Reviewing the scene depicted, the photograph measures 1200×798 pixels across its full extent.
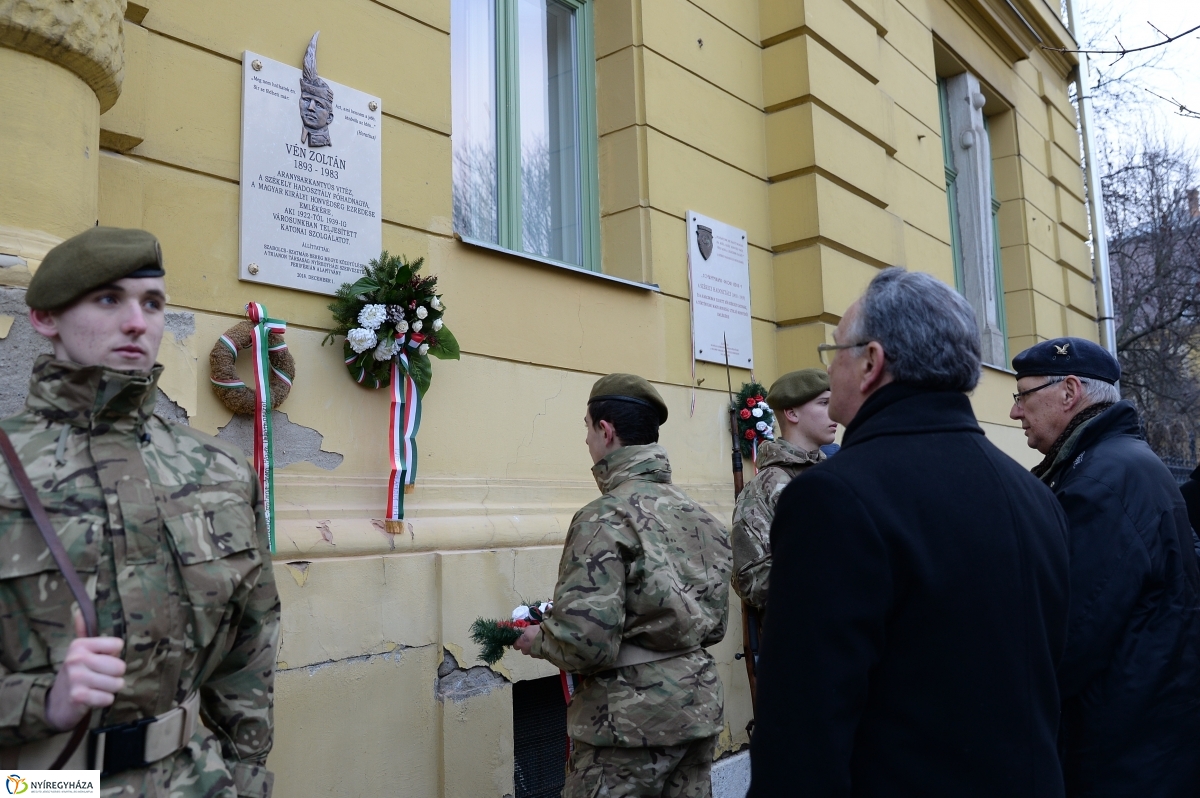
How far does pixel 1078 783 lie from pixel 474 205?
370 cm

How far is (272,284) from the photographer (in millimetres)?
3699

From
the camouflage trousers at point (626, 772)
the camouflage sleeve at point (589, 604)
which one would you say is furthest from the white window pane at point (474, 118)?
the camouflage trousers at point (626, 772)

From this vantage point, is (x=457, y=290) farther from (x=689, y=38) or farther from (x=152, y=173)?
(x=689, y=38)

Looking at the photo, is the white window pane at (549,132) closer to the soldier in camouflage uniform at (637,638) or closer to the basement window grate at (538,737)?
the basement window grate at (538,737)

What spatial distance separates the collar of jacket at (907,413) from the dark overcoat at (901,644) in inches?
2.1

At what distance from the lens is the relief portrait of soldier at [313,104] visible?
3887 millimetres

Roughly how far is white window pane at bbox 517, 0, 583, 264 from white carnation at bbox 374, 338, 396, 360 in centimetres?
162

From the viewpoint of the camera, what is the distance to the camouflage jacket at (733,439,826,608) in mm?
3957

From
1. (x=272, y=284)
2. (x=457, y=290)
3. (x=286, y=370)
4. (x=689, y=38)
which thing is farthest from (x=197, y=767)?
(x=689, y=38)

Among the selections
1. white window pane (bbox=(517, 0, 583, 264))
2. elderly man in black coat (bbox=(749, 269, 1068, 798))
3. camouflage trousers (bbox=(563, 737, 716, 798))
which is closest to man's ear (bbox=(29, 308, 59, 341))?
elderly man in black coat (bbox=(749, 269, 1068, 798))

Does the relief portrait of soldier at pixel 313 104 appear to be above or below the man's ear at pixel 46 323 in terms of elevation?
above

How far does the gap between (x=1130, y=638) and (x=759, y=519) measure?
1.63 meters

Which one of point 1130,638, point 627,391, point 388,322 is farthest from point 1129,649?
point 388,322

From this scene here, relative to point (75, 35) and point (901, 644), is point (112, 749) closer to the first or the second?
point (901, 644)
